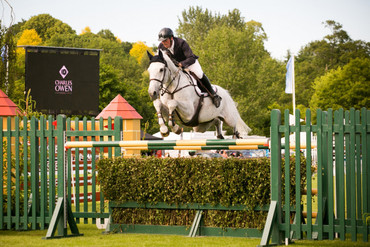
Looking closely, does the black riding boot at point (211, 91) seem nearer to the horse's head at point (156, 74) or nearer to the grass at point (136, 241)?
the horse's head at point (156, 74)

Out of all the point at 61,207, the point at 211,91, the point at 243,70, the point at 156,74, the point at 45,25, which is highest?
the point at 45,25

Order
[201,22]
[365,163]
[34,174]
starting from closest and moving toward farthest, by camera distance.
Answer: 1. [365,163]
2. [34,174]
3. [201,22]

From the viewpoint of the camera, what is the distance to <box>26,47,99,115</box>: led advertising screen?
71.4 ft

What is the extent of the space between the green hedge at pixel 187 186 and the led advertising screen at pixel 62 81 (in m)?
14.5

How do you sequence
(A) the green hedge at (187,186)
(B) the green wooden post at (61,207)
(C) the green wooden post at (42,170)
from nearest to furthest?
(A) the green hedge at (187,186)
(B) the green wooden post at (61,207)
(C) the green wooden post at (42,170)

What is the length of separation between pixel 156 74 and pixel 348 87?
4741cm

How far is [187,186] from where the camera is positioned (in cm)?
720

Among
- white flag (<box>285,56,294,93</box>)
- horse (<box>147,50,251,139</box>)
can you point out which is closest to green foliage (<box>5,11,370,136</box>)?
white flag (<box>285,56,294,93</box>)

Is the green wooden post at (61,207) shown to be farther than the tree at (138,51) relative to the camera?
No

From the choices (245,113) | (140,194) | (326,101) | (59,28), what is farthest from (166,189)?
(59,28)

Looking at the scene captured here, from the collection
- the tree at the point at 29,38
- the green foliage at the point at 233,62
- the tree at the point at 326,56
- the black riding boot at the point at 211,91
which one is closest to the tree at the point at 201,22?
the green foliage at the point at 233,62

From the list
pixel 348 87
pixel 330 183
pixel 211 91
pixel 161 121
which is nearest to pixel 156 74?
pixel 161 121

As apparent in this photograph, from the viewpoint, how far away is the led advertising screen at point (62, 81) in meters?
21.8

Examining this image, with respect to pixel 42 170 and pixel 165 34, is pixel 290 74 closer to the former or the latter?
pixel 165 34
